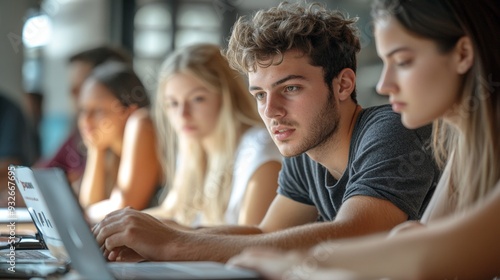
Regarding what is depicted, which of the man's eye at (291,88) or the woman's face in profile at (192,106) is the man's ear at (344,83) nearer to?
the man's eye at (291,88)

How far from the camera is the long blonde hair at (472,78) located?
102 cm

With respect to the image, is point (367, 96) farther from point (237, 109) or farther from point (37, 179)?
point (37, 179)

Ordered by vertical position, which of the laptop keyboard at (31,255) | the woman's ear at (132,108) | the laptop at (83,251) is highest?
the laptop at (83,251)

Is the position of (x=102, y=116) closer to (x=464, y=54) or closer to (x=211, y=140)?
(x=211, y=140)

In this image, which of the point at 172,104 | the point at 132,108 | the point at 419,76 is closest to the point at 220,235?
the point at 419,76

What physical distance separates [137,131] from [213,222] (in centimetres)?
59

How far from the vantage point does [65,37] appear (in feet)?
12.7

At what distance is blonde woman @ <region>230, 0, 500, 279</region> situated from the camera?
3.03ft

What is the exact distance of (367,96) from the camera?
1.91m

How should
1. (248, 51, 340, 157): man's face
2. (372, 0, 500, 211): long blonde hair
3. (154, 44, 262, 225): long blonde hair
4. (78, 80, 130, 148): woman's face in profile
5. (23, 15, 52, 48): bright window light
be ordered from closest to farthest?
(372, 0, 500, 211): long blonde hair → (248, 51, 340, 157): man's face → (154, 44, 262, 225): long blonde hair → (78, 80, 130, 148): woman's face in profile → (23, 15, 52, 48): bright window light

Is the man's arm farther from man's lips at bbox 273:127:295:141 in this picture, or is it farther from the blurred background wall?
the blurred background wall

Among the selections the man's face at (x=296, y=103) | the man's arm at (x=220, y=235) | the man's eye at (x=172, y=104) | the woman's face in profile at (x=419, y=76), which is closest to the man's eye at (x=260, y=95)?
the man's face at (x=296, y=103)

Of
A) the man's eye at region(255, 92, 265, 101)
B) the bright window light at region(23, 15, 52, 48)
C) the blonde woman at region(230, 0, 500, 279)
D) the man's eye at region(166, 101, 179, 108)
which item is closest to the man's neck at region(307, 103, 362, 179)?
the man's eye at region(255, 92, 265, 101)

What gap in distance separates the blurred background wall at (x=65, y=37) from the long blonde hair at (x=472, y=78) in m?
2.25
